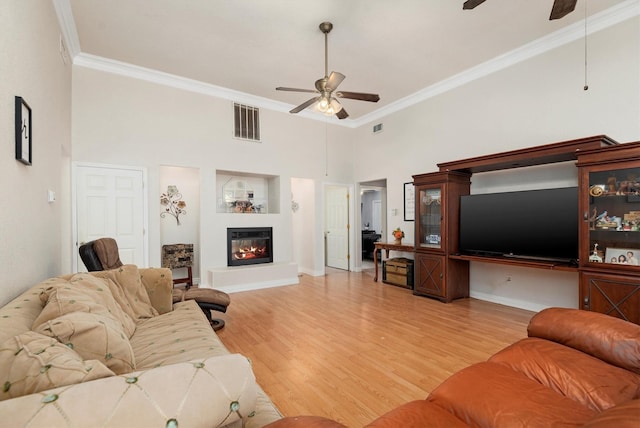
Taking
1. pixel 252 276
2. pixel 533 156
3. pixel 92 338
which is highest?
pixel 533 156

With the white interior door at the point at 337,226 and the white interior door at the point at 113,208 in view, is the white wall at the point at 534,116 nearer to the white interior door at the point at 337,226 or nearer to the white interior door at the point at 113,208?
the white interior door at the point at 337,226

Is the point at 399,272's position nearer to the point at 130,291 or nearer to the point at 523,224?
the point at 523,224

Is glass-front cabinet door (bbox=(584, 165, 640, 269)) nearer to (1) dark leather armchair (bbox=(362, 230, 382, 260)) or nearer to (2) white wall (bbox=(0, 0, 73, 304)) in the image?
(2) white wall (bbox=(0, 0, 73, 304))

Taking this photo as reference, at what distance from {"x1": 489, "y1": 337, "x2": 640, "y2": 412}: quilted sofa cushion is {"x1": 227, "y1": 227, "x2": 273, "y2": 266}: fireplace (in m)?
4.53

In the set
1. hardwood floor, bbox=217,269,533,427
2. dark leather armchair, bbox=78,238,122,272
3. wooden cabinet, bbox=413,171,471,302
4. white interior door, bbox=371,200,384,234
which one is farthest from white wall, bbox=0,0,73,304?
white interior door, bbox=371,200,384,234

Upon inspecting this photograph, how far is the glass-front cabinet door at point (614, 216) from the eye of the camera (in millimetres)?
2816

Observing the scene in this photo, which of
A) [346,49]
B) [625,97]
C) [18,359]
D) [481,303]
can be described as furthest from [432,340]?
[346,49]

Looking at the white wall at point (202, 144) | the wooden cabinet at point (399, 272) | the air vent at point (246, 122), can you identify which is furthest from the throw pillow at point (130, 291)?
the wooden cabinet at point (399, 272)

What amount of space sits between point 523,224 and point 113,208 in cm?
567

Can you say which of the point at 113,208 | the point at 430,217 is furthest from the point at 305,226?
the point at 113,208

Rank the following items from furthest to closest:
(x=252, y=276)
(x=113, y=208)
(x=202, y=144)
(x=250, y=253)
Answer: (x=250, y=253) < (x=252, y=276) < (x=202, y=144) < (x=113, y=208)

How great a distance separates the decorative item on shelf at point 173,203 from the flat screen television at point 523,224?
4.94m

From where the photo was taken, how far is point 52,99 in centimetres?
287

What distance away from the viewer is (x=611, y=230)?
2.95 metres
